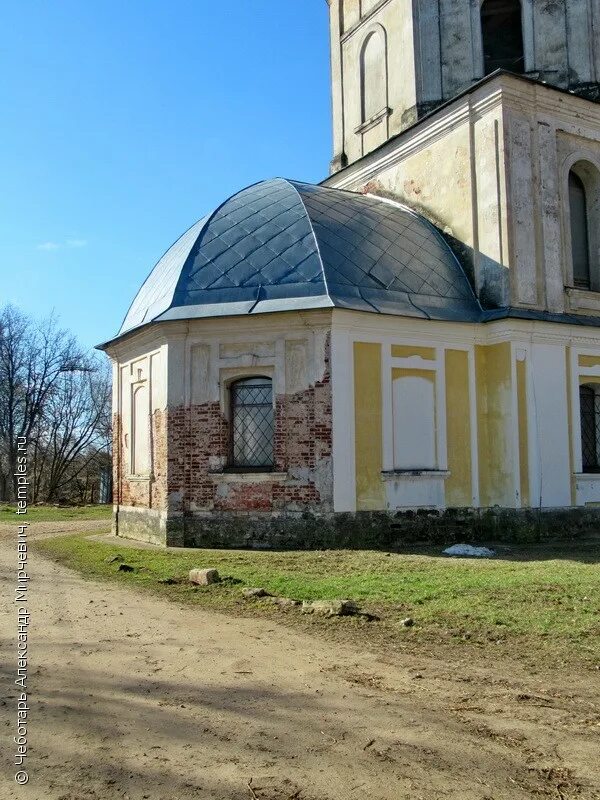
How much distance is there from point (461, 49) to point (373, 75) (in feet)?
7.56

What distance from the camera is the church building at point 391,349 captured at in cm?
1195

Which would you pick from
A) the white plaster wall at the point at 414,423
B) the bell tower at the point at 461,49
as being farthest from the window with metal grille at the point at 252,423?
the bell tower at the point at 461,49

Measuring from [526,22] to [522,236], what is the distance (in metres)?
6.07

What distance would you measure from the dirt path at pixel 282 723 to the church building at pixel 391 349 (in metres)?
6.18

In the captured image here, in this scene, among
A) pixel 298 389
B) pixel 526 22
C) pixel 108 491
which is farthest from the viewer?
pixel 108 491

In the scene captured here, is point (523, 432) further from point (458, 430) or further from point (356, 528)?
point (356, 528)

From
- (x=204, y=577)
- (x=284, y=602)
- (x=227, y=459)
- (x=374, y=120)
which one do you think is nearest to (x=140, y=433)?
(x=227, y=459)

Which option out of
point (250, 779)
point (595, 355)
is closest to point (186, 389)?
point (595, 355)

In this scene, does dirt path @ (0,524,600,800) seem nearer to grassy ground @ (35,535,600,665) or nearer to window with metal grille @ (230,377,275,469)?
grassy ground @ (35,535,600,665)

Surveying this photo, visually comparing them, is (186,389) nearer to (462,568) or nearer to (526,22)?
(462,568)

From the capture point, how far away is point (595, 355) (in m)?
14.1

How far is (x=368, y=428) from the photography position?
1212 cm

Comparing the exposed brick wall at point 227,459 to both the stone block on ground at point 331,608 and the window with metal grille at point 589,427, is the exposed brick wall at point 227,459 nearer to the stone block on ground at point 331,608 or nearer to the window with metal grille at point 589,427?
the stone block on ground at point 331,608

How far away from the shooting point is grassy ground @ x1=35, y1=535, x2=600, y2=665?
233 inches
